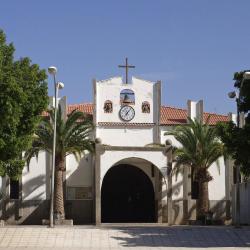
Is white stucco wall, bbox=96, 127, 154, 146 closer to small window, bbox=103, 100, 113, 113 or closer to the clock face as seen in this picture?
the clock face

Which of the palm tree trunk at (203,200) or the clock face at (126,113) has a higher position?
the clock face at (126,113)

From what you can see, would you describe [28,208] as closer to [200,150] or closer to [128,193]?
[128,193]

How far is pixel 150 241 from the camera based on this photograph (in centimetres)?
2706

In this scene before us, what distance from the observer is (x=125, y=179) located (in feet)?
141

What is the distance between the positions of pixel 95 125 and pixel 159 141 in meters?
4.53

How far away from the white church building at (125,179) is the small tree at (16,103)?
13960 mm

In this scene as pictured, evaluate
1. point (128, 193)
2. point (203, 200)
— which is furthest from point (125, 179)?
point (203, 200)

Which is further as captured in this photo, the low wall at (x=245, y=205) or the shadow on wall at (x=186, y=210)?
the shadow on wall at (x=186, y=210)

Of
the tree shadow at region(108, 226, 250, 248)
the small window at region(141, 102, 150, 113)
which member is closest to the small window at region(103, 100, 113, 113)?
the small window at region(141, 102, 150, 113)

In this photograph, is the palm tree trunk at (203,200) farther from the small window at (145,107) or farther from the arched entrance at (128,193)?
the small window at (145,107)

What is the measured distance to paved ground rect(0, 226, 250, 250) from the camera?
26.2 m

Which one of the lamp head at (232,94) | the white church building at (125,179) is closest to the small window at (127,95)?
the white church building at (125,179)

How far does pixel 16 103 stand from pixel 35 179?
58.0 feet

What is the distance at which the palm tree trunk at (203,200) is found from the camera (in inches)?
1548
